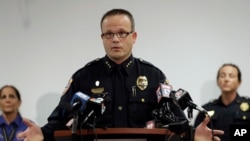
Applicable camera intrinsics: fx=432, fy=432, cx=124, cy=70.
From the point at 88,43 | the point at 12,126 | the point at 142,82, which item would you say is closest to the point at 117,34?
the point at 142,82

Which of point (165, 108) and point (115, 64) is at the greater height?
point (115, 64)

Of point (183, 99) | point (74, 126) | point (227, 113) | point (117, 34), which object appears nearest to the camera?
point (74, 126)

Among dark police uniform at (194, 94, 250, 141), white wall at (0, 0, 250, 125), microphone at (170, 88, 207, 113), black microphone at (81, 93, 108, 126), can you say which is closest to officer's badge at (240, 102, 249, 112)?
dark police uniform at (194, 94, 250, 141)

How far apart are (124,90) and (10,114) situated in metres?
1.95

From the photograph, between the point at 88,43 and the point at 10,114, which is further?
the point at 10,114

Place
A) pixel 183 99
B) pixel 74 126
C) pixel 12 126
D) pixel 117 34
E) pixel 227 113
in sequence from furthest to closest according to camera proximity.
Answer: pixel 12 126 → pixel 227 113 → pixel 117 34 → pixel 183 99 → pixel 74 126

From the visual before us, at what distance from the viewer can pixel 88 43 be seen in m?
3.72

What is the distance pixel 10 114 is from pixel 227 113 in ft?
6.29

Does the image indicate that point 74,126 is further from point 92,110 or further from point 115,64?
point 115,64

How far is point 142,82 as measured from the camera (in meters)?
2.29

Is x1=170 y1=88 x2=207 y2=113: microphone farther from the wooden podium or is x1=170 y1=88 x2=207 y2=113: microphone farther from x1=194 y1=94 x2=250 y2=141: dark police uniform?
x1=194 y1=94 x2=250 y2=141: dark police uniform

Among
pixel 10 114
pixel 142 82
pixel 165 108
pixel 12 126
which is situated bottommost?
pixel 12 126

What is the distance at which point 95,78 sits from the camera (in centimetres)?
229

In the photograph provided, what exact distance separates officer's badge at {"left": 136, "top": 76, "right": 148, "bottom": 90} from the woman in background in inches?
69.6
